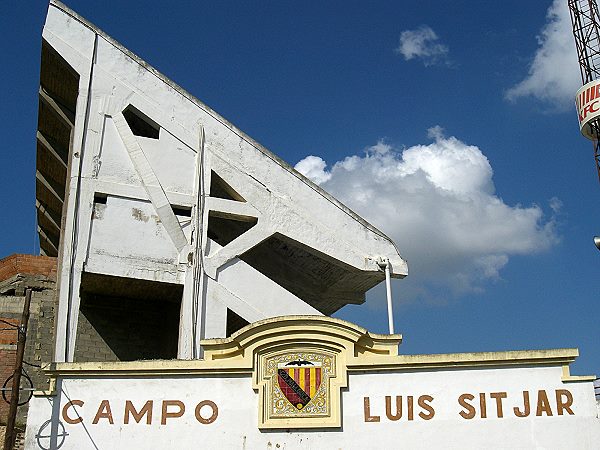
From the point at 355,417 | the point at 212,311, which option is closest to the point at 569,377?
the point at 355,417

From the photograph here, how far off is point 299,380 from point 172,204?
8.15 m

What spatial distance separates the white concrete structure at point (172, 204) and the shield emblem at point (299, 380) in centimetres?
529

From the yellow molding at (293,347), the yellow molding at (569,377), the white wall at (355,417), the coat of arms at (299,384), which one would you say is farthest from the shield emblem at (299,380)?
the yellow molding at (569,377)

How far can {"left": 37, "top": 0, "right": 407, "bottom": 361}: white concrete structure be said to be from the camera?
2117 cm

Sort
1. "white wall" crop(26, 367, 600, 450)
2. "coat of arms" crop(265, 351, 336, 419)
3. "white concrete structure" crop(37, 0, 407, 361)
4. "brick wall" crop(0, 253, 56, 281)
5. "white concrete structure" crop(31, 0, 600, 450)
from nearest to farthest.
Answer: "white wall" crop(26, 367, 600, 450) < "white concrete structure" crop(31, 0, 600, 450) < "coat of arms" crop(265, 351, 336, 419) < "white concrete structure" crop(37, 0, 407, 361) < "brick wall" crop(0, 253, 56, 281)

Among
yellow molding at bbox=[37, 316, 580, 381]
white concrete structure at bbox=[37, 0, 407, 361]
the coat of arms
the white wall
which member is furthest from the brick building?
the coat of arms

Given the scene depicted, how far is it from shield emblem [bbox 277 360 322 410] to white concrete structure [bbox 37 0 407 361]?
17.4 feet

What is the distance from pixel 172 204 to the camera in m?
22.1

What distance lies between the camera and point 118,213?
21.6 m

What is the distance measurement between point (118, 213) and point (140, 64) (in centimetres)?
493

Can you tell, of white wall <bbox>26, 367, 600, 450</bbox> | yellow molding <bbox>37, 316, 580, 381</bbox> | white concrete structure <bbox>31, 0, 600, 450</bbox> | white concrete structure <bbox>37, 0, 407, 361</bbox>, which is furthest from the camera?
white concrete structure <bbox>37, 0, 407, 361</bbox>

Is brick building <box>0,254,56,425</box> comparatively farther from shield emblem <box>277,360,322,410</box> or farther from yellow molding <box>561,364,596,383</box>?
yellow molding <box>561,364,596,383</box>

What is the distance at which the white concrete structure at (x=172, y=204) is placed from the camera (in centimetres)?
2117

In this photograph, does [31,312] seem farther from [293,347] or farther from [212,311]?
[293,347]
